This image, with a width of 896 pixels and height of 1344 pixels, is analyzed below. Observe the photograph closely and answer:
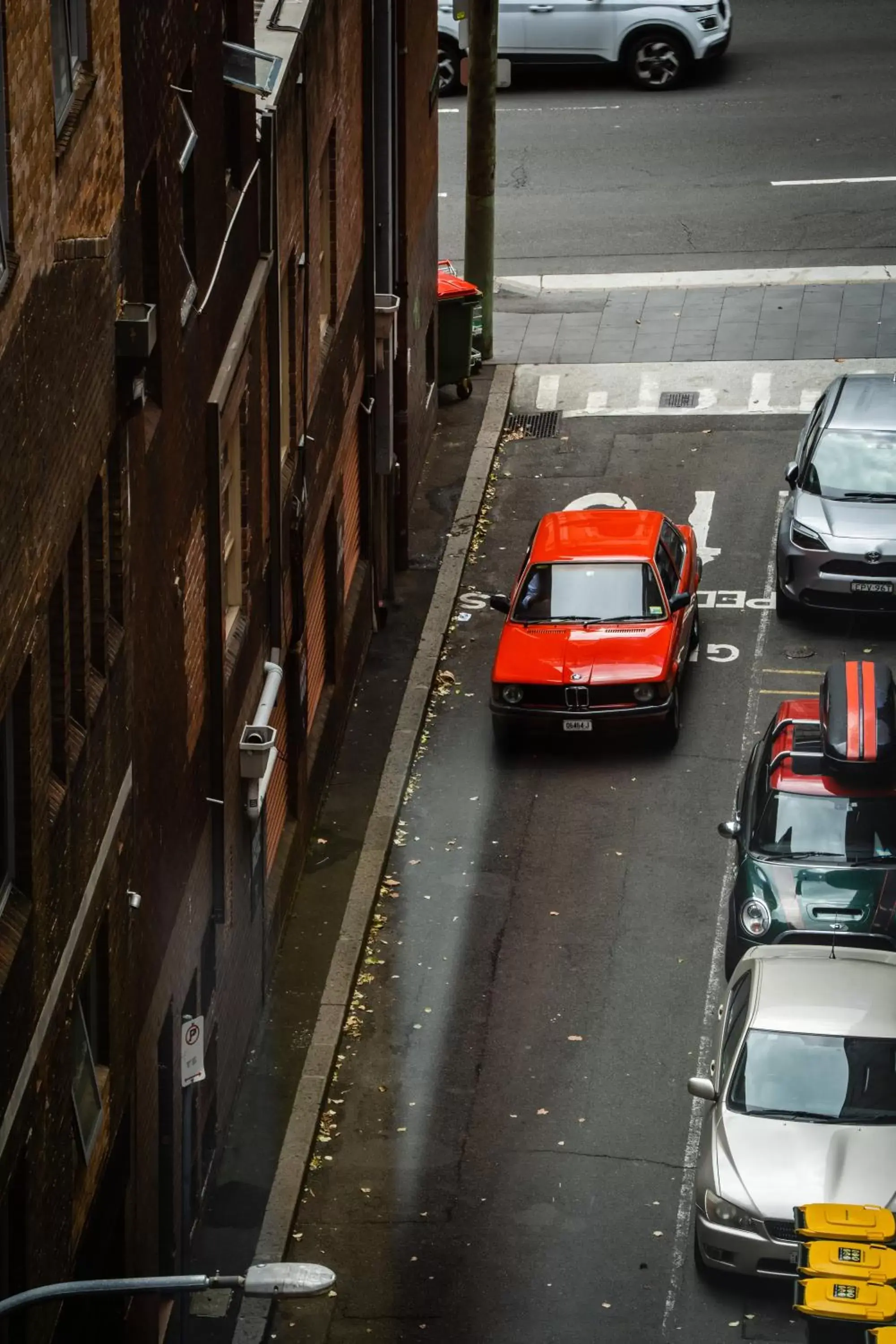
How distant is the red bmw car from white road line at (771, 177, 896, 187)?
A: 13.9 metres

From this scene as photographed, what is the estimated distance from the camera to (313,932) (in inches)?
895

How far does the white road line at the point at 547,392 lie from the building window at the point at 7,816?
21.1 metres

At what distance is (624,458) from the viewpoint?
31.9m

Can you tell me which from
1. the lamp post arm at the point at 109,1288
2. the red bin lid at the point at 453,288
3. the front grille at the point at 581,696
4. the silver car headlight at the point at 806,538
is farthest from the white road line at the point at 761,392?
the lamp post arm at the point at 109,1288

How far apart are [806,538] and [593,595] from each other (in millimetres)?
2761

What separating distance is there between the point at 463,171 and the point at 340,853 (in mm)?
18807

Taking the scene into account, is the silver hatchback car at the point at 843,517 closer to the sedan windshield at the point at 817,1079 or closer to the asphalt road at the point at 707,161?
the asphalt road at the point at 707,161

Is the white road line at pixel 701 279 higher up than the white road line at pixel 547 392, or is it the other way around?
the white road line at pixel 701 279

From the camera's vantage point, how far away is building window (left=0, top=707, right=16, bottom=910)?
13.0 m

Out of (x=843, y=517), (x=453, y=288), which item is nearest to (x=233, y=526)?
(x=843, y=517)

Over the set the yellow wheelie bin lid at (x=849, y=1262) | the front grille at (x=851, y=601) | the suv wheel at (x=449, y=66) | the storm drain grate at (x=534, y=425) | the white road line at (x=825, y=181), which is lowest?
the storm drain grate at (x=534, y=425)

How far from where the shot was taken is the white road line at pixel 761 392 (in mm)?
33125

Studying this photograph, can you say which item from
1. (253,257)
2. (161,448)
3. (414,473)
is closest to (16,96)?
(161,448)

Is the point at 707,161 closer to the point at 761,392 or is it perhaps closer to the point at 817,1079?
the point at 761,392
